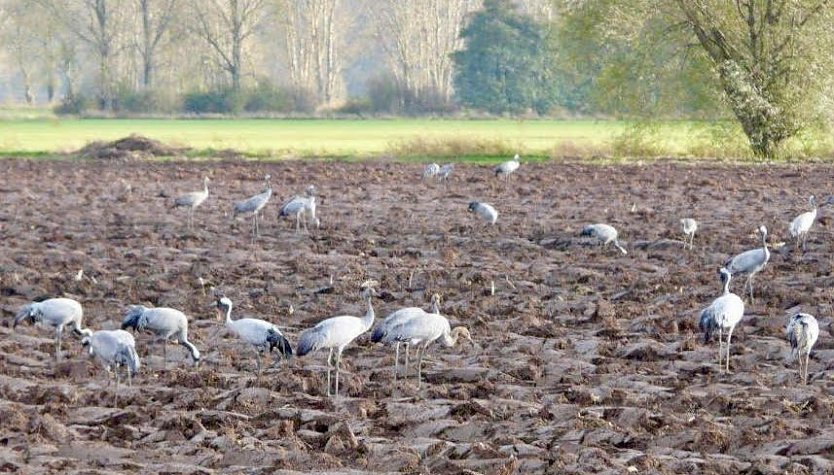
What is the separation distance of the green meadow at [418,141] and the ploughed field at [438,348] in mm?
15888

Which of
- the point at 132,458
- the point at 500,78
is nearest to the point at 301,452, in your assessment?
the point at 132,458

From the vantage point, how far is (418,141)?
4928 centimetres

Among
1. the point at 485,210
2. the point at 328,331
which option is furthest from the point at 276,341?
the point at 485,210

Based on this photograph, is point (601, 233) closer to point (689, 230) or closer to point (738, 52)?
point (689, 230)

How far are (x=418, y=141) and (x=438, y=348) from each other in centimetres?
3494

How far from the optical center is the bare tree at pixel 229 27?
100562 millimetres

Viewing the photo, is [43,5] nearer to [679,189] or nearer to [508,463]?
[679,189]

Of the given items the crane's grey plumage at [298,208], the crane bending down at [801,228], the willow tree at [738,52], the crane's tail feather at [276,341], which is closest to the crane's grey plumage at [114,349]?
the crane's tail feather at [276,341]

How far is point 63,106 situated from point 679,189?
230 feet

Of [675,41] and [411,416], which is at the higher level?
[675,41]

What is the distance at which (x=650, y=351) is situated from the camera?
14.1m

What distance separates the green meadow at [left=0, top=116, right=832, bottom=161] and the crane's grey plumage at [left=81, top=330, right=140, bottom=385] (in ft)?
115

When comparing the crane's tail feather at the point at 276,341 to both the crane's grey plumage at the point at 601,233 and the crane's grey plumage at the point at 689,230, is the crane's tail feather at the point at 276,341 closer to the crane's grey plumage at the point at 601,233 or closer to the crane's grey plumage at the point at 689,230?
the crane's grey plumage at the point at 601,233

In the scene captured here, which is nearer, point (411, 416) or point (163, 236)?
point (411, 416)
